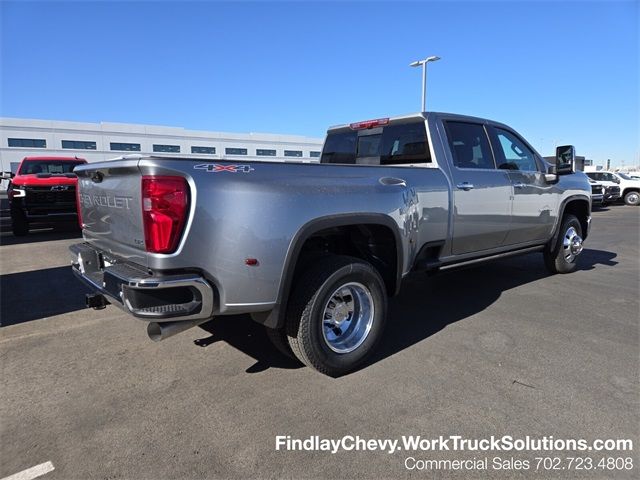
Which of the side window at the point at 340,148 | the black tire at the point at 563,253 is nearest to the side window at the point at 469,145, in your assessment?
the side window at the point at 340,148

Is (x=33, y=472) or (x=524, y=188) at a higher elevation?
(x=524, y=188)

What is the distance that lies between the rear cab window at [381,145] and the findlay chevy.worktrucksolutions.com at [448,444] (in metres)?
2.60

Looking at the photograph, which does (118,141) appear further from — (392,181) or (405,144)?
(392,181)

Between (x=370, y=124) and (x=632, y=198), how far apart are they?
2466cm

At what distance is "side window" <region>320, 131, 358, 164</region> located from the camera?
5242 mm

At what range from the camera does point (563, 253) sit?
20.7 feet

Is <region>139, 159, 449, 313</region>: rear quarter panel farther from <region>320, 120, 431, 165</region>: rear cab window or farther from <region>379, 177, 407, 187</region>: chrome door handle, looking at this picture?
<region>320, 120, 431, 165</region>: rear cab window

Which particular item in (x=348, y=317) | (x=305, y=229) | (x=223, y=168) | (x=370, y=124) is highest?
(x=370, y=124)

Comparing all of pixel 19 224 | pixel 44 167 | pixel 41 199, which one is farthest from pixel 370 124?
pixel 44 167

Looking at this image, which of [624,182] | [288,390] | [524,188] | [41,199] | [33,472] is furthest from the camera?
[624,182]

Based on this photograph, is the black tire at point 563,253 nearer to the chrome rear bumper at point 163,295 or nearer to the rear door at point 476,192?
the rear door at point 476,192

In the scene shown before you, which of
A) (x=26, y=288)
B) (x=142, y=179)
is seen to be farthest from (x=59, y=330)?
(x=142, y=179)

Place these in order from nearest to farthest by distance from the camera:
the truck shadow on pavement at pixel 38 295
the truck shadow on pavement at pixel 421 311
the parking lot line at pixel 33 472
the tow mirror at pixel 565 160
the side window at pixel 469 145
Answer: the parking lot line at pixel 33 472 → the truck shadow on pavement at pixel 421 311 → the side window at pixel 469 145 → the truck shadow on pavement at pixel 38 295 → the tow mirror at pixel 565 160

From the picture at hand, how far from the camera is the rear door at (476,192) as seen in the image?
171 inches
